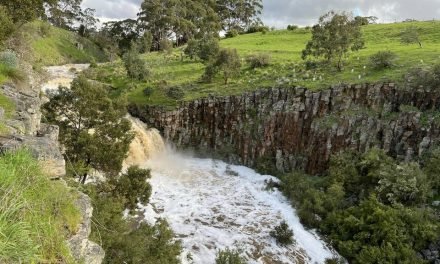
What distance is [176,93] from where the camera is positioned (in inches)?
1300

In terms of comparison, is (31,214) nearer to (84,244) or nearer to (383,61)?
(84,244)

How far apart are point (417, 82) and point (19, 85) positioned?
77.4 ft

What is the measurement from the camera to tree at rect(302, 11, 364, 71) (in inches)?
1312

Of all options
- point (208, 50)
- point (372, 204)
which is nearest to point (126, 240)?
point (372, 204)

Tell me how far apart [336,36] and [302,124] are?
A: 390 inches

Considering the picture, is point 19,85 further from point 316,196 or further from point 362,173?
point 362,173

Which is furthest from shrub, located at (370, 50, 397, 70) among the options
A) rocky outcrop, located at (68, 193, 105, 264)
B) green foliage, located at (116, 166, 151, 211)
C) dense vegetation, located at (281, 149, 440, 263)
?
rocky outcrop, located at (68, 193, 105, 264)

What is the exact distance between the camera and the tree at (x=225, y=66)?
34.9 meters

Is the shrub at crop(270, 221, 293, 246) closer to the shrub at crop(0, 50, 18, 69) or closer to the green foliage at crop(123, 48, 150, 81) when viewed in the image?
the shrub at crop(0, 50, 18, 69)

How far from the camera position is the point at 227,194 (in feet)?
83.0

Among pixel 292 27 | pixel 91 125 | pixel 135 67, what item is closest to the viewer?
pixel 91 125

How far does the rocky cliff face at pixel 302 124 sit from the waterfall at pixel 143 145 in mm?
964

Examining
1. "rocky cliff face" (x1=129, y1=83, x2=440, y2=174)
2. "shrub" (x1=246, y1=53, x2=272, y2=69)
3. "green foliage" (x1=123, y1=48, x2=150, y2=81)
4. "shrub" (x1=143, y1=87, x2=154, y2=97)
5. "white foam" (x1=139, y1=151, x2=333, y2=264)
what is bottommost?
"white foam" (x1=139, y1=151, x2=333, y2=264)

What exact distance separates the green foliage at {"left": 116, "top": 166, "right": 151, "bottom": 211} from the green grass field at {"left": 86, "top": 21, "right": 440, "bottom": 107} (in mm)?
13694
